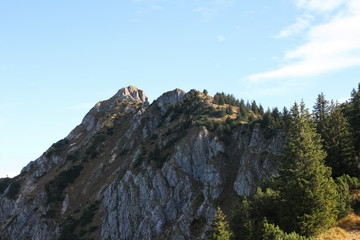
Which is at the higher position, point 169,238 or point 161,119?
point 161,119

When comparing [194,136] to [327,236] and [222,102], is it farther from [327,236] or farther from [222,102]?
[327,236]

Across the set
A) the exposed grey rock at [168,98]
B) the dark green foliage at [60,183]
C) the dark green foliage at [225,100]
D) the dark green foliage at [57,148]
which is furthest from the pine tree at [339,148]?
the dark green foliage at [57,148]

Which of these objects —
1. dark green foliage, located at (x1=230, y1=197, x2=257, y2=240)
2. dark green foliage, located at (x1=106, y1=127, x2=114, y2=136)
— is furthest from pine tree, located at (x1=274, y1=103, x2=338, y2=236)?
dark green foliage, located at (x1=106, y1=127, x2=114, y2=136)

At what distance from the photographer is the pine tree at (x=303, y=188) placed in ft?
107

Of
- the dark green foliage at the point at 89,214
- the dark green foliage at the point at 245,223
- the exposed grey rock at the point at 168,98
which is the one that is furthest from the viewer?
the exposed grey rock at the point at 168,98

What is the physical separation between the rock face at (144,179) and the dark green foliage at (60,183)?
44 cm

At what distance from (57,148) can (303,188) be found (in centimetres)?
14670

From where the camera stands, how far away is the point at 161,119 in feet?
424

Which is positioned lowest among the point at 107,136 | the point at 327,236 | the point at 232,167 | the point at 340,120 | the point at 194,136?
the point at 327,236

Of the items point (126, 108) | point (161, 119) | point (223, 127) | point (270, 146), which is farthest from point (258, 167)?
point (126, 108)

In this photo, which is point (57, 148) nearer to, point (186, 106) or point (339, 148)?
point (186, 106)

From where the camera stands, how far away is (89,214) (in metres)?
98.4

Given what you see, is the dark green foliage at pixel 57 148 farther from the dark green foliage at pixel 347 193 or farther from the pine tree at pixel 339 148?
the dark green foliage at pixel 347 193

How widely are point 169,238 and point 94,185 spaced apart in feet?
172
